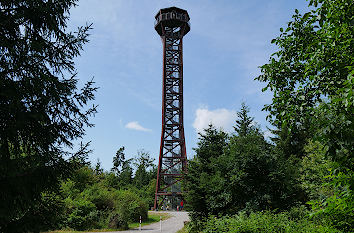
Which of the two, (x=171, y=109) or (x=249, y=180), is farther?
(x=171, y=109)

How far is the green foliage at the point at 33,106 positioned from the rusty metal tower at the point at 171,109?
3007 centimetres

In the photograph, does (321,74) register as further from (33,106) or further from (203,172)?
(203,172)

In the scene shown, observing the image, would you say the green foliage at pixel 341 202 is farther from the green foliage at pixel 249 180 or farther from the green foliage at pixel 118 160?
the green foliage at pixel 118 160

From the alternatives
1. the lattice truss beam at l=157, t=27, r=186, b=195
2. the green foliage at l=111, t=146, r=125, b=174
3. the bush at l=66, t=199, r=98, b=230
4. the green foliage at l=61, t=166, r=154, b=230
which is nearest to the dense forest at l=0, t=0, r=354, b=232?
the green foliage at l=61, t=166, r=154, b=230

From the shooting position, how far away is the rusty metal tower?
123ft

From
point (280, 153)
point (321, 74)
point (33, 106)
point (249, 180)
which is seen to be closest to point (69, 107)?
point (33, 106)

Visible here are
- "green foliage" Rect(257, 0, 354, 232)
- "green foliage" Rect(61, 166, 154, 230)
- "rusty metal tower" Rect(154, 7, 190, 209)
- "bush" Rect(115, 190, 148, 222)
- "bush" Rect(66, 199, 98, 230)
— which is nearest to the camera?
"green foliage" Rect(257, 0, 354, 232)

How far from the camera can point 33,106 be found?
5723 mm

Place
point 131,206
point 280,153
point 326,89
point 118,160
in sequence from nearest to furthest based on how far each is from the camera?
point 326,89
point 280,153
point 131,206
point 118,160

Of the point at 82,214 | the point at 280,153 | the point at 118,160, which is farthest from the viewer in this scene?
the point at 118,160

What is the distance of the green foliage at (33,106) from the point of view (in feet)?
17.0

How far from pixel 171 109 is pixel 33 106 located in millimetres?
33741

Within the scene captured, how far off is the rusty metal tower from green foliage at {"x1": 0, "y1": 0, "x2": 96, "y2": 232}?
30.1 meters

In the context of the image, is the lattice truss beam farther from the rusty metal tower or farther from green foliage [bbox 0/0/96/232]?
green foliage [bbox 0/0/96/232]
